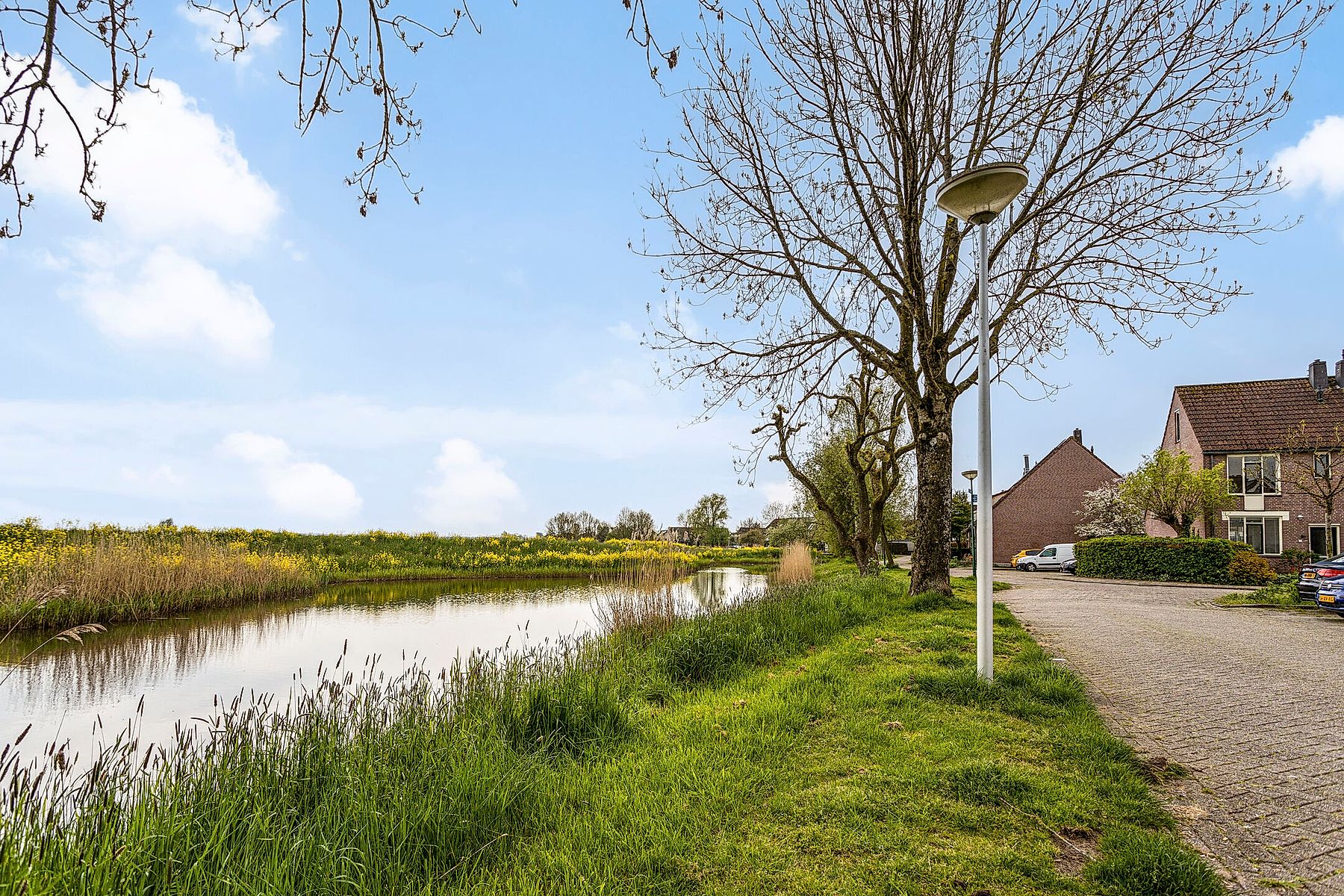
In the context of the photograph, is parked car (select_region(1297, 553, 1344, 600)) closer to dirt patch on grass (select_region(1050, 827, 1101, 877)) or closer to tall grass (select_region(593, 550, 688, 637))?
tall grass (select_region(593, 550, 688, 637))

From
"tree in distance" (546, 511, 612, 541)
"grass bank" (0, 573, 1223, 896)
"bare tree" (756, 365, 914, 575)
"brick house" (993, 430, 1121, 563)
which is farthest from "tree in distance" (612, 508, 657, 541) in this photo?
"grass bank" (0, 573, 1223, 896)

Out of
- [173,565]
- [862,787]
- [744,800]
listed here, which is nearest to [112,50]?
[744,800]

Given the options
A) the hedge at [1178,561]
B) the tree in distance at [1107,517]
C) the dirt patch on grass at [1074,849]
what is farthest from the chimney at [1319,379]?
the dirt patch on grass at [1074,849]

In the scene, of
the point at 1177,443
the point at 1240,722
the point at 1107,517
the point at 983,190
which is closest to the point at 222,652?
the point at 983,190

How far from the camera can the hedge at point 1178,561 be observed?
21.8 m

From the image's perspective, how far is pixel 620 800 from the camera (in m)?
3.48

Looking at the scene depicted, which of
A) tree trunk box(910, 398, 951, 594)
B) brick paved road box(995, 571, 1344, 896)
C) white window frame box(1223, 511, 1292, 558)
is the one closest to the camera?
brick paved road box(995, 571, 1344, 896)

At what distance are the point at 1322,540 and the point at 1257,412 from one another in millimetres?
6172

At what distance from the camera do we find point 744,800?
3514mm

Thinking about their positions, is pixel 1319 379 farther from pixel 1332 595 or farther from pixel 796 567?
pixel 796 567

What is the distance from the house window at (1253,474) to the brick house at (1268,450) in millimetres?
32

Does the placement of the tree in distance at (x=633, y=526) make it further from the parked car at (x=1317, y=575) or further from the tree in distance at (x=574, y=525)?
the parked car at (x=1317, y=575)

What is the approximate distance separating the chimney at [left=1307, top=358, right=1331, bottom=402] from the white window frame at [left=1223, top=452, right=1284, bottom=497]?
350 cm

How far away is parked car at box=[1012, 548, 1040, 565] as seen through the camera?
3643 cm
